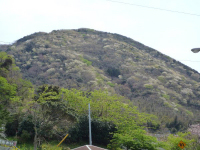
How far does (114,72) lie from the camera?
76438 millimetres

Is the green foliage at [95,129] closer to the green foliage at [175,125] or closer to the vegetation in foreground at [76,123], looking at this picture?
the vegetation in foreground at [76,123]

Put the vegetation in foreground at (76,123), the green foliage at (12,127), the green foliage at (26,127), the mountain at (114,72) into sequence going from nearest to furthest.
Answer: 1. the vegetation in foreground at (76,123)
2. the green foliage at (26,127)
3. the green foliage at (12,127)
4. the mountain at (114,72)

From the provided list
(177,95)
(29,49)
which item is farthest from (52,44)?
(177,95)

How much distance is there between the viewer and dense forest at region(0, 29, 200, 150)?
59.0 ft

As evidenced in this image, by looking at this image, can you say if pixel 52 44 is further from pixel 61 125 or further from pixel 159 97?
pixel 61 125

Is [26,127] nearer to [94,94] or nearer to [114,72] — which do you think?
[94,94]

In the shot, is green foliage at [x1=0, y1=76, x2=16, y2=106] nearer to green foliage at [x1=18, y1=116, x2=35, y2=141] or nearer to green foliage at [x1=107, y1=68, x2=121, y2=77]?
green foliage at [x1=18, y1=116, x2=35, y2=141]

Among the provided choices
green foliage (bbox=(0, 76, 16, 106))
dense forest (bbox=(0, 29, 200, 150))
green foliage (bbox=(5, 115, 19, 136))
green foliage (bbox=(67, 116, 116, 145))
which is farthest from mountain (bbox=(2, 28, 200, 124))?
green foliage (bbox=(5, 115, 19, 136))

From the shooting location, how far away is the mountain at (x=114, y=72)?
2185 inches

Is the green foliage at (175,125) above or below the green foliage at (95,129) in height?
below

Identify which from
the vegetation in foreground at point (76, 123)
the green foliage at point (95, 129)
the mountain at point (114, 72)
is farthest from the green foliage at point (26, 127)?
the mountain at point (114, 72)

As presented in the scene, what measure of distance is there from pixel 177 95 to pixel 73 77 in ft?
88.2

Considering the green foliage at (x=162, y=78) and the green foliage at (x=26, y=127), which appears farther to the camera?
the green foliage at (x=162, y=78)

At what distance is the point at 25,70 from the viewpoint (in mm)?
68438
